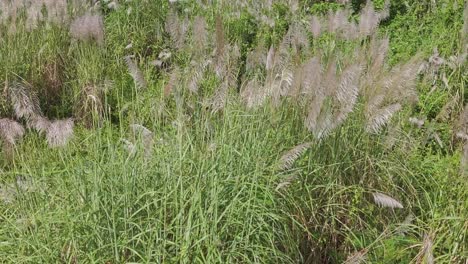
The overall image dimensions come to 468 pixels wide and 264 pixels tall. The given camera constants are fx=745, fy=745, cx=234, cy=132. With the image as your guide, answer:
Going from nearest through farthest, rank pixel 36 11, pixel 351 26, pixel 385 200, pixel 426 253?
pixel 426 253 → pixel 385 200 → pixel 351 26 → pixel 36 11

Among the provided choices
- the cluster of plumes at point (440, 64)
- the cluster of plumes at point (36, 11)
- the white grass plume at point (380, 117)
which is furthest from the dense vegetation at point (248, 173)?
the cluster of plumes at point (36, 11)

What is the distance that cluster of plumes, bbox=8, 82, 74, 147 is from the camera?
3.51 metres

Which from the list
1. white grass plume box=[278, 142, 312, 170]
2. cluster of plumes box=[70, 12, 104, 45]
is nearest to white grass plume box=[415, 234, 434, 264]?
white grass plume box=[278, 142, 312, 170]

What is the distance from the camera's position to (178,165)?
10.7 ft

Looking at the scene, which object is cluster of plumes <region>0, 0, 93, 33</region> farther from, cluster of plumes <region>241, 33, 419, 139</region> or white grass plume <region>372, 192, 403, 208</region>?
white grass plume <region>372, 192, 403, 208</region>

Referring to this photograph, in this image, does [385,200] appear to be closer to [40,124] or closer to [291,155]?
[291,155]

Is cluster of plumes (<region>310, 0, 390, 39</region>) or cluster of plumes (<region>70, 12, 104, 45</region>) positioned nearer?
cluster of plumes (<region>310, 0, 390, 39</region>)

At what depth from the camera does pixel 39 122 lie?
3.84 meters

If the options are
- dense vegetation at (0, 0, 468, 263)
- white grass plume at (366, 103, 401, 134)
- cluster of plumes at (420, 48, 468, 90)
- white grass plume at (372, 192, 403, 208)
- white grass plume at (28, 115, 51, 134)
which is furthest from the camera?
cluster of plumes at (420, 48, 468, 90)

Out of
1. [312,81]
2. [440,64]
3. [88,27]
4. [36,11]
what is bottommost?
[440,64]

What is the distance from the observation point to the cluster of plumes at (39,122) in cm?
351

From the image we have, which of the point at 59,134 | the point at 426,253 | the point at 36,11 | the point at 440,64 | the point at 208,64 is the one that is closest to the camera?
the point at 426,253

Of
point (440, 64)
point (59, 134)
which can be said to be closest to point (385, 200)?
point (59, 134)

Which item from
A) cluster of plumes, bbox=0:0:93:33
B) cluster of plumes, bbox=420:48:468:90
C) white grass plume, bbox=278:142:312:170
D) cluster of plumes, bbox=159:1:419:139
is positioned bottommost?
cluster of plumes, bbox=420:48:468:90
